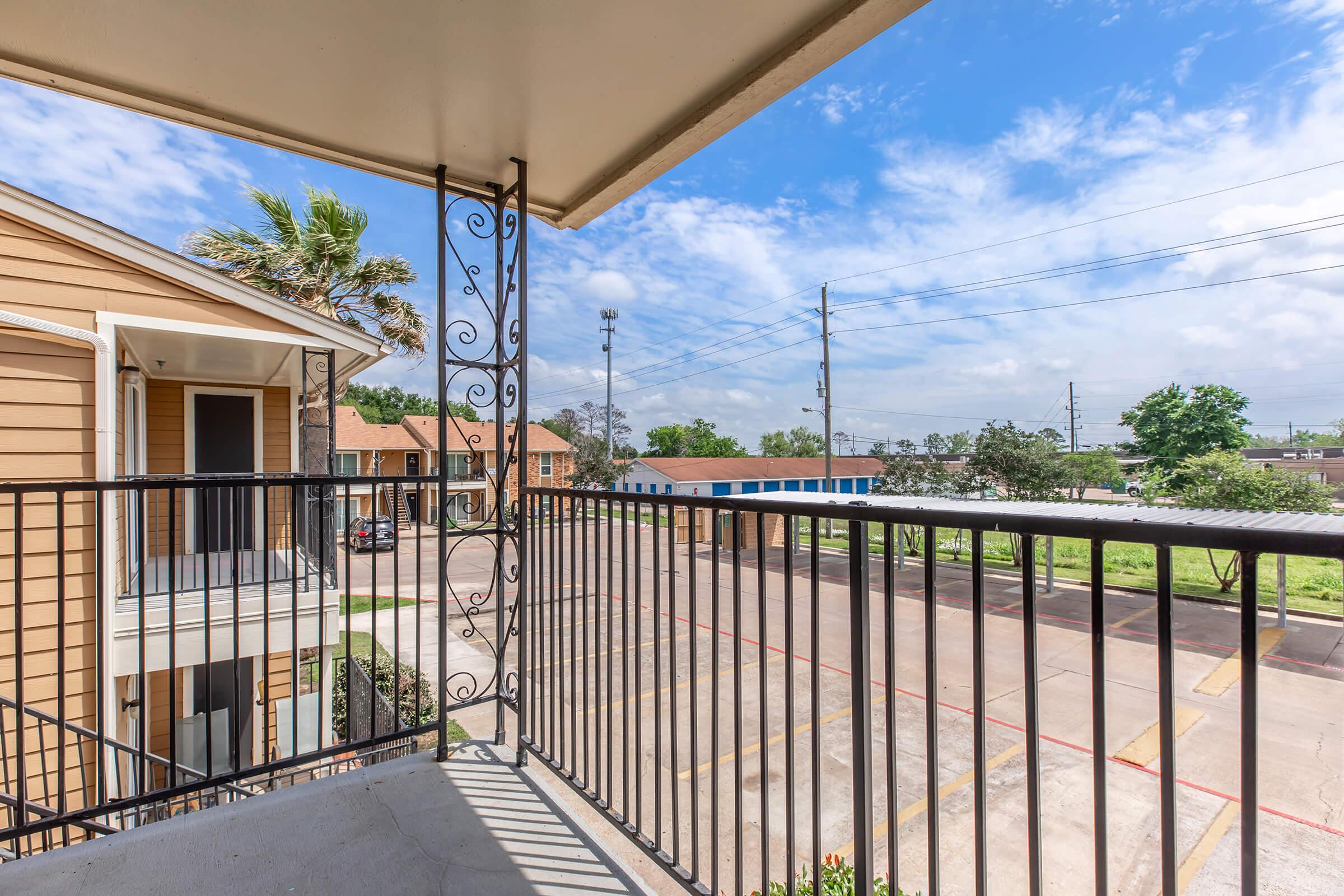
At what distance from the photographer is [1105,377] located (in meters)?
33.4

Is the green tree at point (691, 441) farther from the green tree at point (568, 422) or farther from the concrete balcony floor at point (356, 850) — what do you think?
the concrete balcony floor at point (356, 850)

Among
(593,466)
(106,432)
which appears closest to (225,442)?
(106,432)

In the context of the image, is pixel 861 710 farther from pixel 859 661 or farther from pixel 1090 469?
pixel 1090 469

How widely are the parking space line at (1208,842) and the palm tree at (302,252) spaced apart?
31.9ft

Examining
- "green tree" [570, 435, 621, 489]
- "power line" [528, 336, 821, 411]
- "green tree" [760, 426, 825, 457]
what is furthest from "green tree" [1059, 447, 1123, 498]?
"green tree" [760, 426, 825, 457]

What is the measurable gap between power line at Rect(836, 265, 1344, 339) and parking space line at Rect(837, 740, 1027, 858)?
42.2 ft

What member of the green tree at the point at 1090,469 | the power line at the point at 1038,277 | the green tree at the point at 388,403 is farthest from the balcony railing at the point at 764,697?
the green tree at the point at 388,403

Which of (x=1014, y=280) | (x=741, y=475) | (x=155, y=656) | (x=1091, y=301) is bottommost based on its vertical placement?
(x=155, y=656)

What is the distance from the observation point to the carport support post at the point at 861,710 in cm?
96

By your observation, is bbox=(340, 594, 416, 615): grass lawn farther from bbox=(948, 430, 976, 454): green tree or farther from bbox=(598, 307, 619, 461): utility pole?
bbox=(948, 430, 976, 454): green tree

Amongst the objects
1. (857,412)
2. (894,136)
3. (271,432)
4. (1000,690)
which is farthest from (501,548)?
(857,412)

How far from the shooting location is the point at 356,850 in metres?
1.54

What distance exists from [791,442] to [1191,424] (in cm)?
2154

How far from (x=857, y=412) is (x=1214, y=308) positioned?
1648 centimetres
